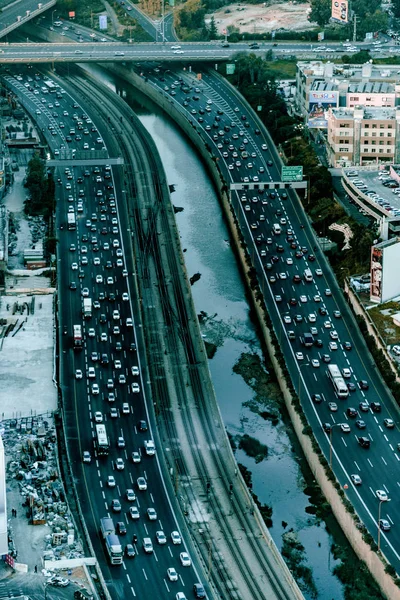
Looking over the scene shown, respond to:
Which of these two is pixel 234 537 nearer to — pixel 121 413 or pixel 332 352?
pixel 121 413

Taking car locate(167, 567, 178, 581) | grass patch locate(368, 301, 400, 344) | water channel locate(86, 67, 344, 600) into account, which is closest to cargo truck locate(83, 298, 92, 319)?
water channel locate(86, 67, 344, 600)

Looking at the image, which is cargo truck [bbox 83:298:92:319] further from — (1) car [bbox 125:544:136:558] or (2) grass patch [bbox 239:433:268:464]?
(1) car [bbox 125:544:136:558]

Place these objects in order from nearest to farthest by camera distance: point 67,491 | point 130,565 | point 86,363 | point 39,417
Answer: point 130,565 < point 67,491 < point 39,417 < point 86,363

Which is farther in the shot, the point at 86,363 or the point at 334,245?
the point at 334,245

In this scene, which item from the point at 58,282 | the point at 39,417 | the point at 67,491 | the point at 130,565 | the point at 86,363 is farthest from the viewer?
the point at 58,282

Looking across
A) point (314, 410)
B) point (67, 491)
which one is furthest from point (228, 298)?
point (67, 491)

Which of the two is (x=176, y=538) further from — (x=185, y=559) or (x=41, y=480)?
(x=41, y=480)

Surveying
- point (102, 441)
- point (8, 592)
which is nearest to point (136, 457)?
point (102, 441)
